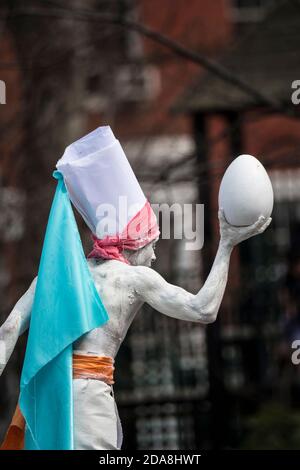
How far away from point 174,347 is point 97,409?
6239mm

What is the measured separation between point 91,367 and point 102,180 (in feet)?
2.44

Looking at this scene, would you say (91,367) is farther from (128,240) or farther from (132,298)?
(128,240)

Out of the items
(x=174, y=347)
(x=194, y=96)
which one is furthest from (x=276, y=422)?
(x=194, y=96)

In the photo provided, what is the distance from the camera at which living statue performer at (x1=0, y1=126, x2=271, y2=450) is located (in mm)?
4902

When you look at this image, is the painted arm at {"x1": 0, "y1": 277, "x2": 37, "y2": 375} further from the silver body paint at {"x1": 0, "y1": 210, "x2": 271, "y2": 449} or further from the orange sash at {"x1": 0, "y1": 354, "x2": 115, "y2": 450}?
the orange sash at {"x1": 0, "y1": 354, "x2": 115, "y2": 450}

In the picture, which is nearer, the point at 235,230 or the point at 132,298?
the point at 235,230

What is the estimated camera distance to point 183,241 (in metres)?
11.0

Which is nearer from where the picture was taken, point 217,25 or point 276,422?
point 276,422

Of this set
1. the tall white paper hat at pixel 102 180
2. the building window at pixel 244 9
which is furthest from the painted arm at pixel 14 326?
the building window at pixel 244 9

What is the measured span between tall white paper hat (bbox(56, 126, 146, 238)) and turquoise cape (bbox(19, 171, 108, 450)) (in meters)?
0.17

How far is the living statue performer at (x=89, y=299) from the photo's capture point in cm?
490

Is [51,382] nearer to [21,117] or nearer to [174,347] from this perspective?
[174,347]

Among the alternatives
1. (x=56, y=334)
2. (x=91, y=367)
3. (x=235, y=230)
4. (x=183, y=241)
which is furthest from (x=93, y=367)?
(x=183, y=241)

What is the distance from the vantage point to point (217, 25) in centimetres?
1872
